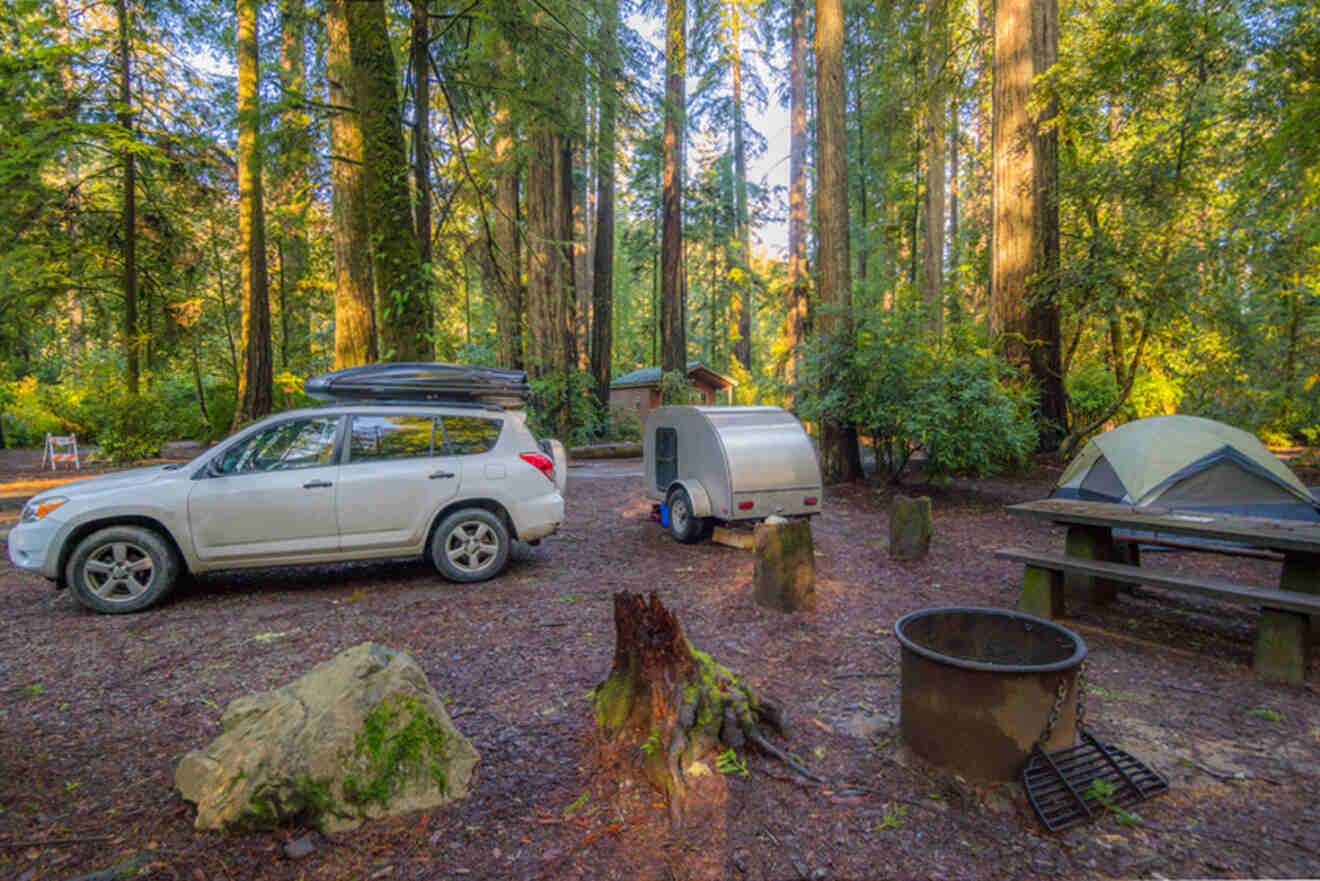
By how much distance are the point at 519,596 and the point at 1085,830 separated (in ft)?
14.4

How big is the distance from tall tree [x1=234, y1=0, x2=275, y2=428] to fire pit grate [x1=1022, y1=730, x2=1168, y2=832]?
50.2 ft

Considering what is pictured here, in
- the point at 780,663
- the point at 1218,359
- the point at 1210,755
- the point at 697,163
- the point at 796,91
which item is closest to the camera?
the point at 1210,755

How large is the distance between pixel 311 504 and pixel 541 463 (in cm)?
209

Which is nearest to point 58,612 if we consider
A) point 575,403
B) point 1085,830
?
point 1085,830

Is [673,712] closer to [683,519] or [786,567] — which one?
[786,567]

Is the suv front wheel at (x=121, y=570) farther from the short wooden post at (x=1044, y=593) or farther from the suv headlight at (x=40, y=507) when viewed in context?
the short wooden post at (x=1044, y=593)

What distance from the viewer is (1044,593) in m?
5.16

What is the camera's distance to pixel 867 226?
31.0m

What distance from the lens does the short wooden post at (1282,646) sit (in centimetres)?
400

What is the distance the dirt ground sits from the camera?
95.5 inches

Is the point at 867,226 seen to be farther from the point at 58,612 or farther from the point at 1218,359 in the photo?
the point at 58,612

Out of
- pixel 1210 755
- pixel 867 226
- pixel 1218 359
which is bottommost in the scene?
pixel 1210 755

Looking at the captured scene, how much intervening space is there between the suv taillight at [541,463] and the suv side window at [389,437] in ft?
3.06

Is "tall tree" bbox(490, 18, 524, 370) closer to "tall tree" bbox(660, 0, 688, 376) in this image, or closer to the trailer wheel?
"tall tree" bbox(660, 0, 688, 376)
